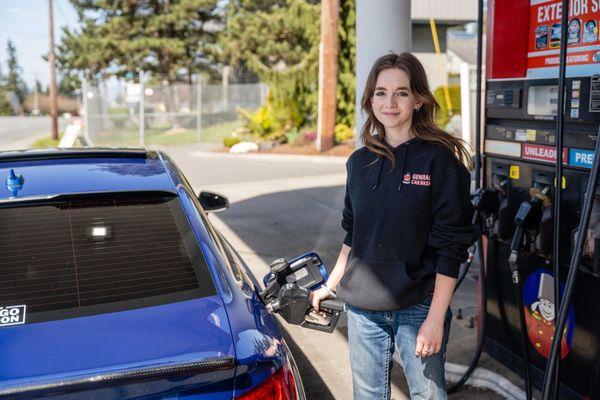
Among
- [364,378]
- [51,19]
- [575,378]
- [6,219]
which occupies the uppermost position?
[51,19]

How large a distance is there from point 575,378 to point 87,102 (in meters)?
18.3

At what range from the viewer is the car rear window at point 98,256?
2125mm

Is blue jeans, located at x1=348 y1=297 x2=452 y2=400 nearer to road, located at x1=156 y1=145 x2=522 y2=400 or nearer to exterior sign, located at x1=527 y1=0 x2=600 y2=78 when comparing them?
road, located at x1=156 y1=145 x2=522 y2=400

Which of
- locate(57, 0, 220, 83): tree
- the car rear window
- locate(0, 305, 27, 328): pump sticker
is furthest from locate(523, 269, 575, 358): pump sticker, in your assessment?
locate(57, 0, 220, 83): tree

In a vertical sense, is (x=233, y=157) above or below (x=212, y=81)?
below

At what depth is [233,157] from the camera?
17.3 meters

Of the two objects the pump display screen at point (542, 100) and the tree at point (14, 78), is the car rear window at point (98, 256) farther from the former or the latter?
the tree at point (14, 78)

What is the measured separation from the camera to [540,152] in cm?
311

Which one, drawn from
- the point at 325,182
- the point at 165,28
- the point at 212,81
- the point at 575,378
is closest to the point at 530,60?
the point at 575,378

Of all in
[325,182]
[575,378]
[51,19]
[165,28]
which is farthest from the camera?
[165,28]

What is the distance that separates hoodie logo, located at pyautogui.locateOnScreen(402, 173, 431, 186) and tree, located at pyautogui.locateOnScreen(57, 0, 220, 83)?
3090 centimetres

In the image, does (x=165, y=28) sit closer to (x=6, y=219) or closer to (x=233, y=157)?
(x=233, y=157)

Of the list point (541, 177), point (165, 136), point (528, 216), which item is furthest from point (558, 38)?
point (165, 136)

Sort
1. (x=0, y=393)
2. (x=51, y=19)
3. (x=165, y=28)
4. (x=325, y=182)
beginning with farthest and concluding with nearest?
(x=165, y=28) < (x=51, y=19) < (x=325, y=182) < (x=0, y=393)
